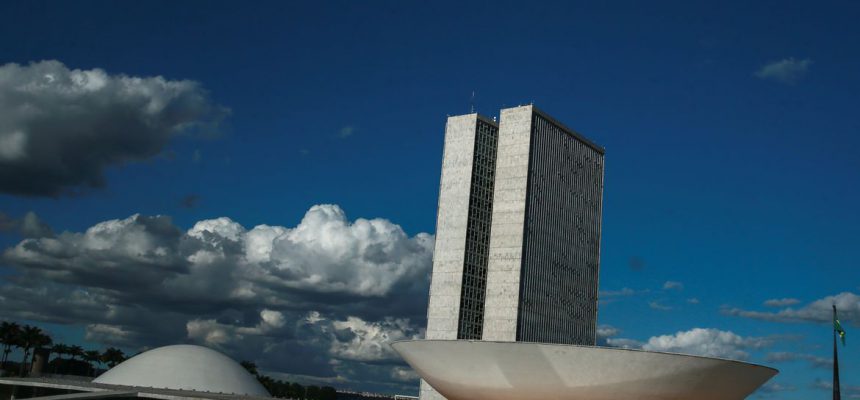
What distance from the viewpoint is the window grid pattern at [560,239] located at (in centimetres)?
11862

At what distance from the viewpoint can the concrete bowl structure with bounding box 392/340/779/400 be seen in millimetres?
48000

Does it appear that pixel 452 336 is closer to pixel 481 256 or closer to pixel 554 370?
pixel 481 256

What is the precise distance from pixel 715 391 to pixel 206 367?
52.0m

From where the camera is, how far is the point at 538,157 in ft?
399

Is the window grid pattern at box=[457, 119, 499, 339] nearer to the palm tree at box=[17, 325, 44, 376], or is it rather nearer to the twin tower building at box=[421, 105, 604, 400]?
the twin tower building at box=[421, 105, 604, 400]

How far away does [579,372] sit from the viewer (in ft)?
158

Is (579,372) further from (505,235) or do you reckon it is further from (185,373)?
(505,235)

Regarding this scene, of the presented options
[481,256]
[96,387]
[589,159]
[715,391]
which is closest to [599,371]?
[715,391]

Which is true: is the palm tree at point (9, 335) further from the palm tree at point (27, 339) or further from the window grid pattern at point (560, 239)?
the window grid pattern at point (560, 239)

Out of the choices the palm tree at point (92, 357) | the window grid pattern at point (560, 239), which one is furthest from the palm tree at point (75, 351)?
the window grid pattern at point (560, 239)

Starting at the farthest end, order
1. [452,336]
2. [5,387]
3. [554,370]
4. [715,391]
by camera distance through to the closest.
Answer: [452,336] → [5,387] → [715,391] → [554,370]

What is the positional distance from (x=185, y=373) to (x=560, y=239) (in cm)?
6256

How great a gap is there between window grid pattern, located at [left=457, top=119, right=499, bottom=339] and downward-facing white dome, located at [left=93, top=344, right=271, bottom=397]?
124 ft

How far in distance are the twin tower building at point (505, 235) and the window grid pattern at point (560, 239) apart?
158 millimetres
